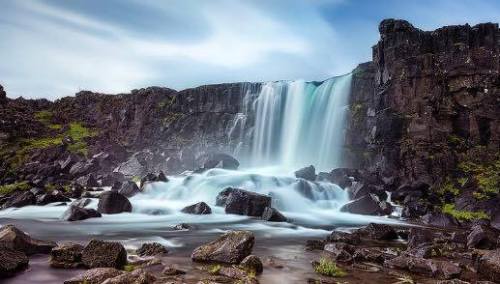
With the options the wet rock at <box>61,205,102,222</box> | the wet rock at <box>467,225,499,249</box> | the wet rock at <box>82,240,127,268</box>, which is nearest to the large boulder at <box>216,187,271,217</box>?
the wet rock at <box>61,205,102,222</box>

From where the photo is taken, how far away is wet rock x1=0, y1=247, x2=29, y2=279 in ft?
35.6

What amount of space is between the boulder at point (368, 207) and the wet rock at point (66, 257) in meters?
22.1

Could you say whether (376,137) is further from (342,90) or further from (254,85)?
(254,85)

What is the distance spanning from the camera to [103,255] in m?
11.6

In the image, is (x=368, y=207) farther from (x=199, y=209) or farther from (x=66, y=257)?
(x=66, y=257)

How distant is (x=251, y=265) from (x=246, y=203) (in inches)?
608

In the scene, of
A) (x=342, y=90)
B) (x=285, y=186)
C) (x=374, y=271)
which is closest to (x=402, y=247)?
(x=374, y=271)

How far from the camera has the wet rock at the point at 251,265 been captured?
38.9 feet

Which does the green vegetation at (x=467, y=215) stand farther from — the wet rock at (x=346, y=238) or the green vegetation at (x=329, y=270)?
the green vegetation at (x=329, y=270)

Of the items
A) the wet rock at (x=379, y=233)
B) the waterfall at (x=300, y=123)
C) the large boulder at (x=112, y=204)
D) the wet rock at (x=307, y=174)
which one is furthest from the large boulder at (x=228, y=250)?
the waterfall at (x=300, y=123)

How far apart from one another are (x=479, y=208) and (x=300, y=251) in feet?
60.5

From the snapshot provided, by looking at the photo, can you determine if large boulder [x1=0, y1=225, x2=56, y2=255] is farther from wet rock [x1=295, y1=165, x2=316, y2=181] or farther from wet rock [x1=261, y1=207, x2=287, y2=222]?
wet rock [x1=295, y1=165, x2=316, y2=181]

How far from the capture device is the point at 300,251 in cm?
1611

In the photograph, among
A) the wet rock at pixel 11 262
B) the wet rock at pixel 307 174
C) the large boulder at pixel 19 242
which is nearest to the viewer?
the wet rock at pixel 11 262
